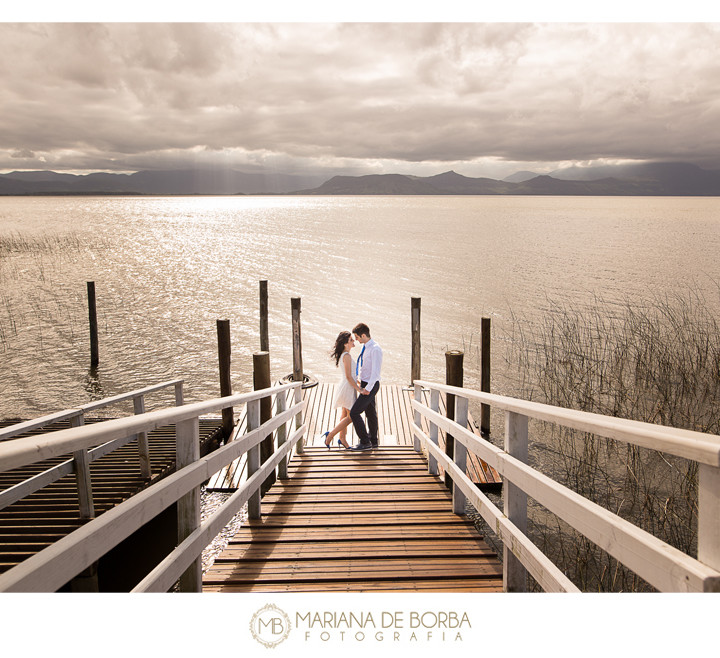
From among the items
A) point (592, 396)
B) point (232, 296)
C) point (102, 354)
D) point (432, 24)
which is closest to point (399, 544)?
point (432, 24)

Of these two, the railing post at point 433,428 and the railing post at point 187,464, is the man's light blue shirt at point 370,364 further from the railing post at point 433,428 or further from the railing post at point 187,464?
the railing post at point 187,464

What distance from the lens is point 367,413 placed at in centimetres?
699

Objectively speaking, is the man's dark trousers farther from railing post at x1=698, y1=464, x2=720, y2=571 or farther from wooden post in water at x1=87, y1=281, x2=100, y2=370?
wooden post in water at x1=87, y1=281, x2=100, y2=370

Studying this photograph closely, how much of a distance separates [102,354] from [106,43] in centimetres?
1388

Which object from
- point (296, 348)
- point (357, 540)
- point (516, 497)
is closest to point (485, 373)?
point (296, 348)

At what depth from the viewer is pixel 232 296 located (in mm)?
25141

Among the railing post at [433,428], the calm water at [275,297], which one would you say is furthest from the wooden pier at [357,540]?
the calm water at [275,297]

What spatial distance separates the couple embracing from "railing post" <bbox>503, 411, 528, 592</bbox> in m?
3.90

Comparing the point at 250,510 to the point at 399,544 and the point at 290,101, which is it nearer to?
the point at 399,544

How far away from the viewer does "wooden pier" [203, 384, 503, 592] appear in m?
A: 2.99
